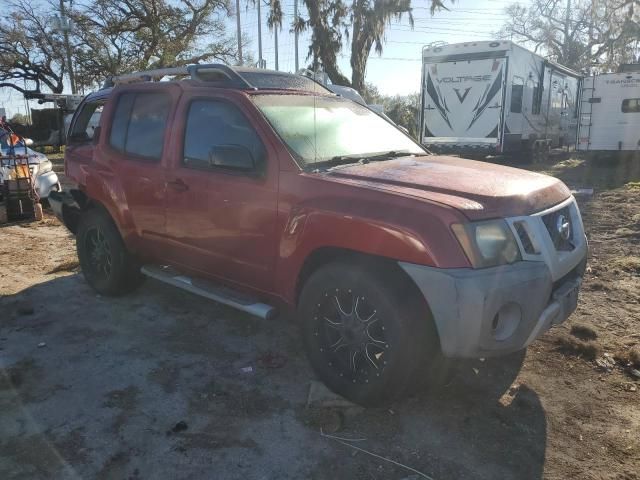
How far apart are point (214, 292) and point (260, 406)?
99cm

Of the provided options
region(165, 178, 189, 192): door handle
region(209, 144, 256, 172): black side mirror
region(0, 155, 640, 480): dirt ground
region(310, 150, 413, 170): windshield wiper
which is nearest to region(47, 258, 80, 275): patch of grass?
region(0, 155, 640, 480): dirt ground

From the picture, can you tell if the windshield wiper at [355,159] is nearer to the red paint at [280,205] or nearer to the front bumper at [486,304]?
the red paint at [280,205]

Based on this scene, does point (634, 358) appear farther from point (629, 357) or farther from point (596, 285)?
point (596, 285)

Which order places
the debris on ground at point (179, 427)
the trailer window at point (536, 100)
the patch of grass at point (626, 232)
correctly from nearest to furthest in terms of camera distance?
the debris on ground at point (179, 427) → the patch of grass at point (626, 232) → the trailer window at point (536, 100)

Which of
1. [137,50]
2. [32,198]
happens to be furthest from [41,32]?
[32,198]

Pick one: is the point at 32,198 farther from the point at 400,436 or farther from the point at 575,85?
the point at 575,85

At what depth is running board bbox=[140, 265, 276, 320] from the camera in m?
3.63

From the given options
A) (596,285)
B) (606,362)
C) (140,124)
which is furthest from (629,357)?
(140,124)

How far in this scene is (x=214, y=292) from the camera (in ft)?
13.0

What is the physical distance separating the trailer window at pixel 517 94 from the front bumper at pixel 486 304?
12.8 m

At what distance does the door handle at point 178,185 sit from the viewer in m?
4.11

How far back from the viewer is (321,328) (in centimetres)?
337

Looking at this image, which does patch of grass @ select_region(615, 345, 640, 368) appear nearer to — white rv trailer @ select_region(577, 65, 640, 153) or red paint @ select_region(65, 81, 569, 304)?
red paint @ select_region(65, 81, 569, 304)

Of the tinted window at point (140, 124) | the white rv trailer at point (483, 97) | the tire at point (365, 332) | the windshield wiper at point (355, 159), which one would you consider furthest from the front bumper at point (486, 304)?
the white rv trailer at point (483, 97)
